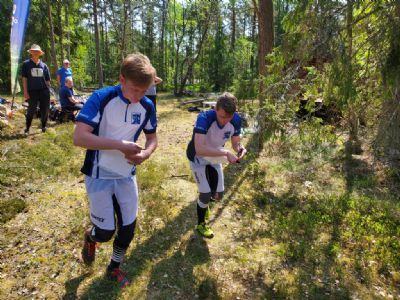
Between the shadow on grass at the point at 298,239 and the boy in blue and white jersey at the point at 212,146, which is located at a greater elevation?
the boy in blue and white jersey at the point at 212,146

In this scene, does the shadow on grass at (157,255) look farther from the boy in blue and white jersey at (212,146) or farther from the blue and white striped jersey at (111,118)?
the blue and white striped jersey at (111,118)

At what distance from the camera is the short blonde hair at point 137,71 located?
2735 millimetres

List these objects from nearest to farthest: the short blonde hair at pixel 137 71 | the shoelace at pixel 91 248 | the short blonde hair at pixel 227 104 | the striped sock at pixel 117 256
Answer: the short blonde hair at pixel 137 71 < the striped sock at pixel 117 256 < the shoelace at pixel 91 248 < the short blonde hair at pixel 227 104

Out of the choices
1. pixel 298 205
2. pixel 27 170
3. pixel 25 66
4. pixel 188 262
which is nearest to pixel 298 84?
pixel 298 205

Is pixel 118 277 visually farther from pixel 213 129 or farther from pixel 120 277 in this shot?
pixel 213 129

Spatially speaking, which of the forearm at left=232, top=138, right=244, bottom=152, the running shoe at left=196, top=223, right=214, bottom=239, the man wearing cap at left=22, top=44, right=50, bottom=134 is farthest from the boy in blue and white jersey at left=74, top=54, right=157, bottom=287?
the man wearing cap at left=22, top=44, right=50, bottom=134

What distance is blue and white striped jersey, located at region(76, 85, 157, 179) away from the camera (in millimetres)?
2859

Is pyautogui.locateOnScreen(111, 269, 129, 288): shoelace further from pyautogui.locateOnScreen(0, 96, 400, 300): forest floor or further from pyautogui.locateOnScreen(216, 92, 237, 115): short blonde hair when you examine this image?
pyautogui.locateOnScreen(216, 92, 237, 115): short blonde hair

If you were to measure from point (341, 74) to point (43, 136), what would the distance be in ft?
24.0

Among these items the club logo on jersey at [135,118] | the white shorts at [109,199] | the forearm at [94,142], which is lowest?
the white shorts at [109,199]

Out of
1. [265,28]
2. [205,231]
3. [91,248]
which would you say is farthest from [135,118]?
[265,28]

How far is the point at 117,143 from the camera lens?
2.76 meters

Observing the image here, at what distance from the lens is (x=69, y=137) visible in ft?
Result: 28.1

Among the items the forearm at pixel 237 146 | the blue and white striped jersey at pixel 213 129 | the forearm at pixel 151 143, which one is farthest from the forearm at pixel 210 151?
the forearm at pixel 151 143
